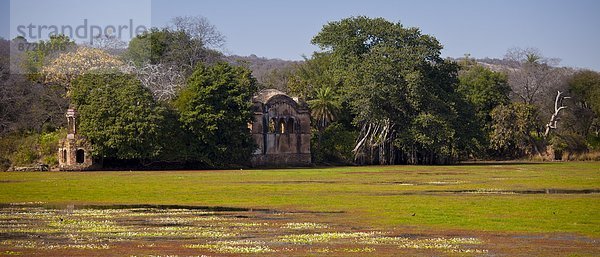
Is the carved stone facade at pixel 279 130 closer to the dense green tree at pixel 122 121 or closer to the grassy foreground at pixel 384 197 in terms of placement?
the dense green tree at pixel 122 121

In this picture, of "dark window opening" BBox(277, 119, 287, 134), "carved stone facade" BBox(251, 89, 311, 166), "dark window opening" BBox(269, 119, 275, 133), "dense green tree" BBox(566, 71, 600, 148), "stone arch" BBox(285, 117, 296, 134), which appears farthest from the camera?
"dense green tree" BBox(566, 71, 600, 148)

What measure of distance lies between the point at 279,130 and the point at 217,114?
43.6 feet

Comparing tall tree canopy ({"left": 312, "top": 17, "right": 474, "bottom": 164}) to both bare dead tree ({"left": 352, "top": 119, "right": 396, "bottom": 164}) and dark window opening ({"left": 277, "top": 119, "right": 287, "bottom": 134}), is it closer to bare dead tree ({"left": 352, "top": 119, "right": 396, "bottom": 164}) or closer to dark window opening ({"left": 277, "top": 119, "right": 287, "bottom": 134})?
bare dead tree ({"left": 352, "top": 119, "right": 396, "bottom": 164})

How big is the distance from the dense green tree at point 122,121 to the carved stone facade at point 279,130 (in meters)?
12.6

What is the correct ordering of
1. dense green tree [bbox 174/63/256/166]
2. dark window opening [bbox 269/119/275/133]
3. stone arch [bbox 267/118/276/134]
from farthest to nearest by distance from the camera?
1. dark window opening [bbox 269/119/275/133]
2. stone arch [bbox 267/118/276/134]
3. dense green tree [bbox 174/63/256/166]

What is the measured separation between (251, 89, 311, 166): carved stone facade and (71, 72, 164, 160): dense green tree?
12.6 m

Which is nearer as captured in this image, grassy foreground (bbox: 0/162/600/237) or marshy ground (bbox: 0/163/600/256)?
marshy ground (bbox: 0/163/600/256)

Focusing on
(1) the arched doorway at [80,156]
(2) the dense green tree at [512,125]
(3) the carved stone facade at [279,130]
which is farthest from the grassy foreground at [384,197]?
(2) the dense green tree at [512,125]

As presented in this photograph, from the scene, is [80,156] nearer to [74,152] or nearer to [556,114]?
[74,152]

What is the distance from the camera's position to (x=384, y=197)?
4016cm

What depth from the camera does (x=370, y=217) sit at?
101 feet

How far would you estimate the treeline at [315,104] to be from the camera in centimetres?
7594

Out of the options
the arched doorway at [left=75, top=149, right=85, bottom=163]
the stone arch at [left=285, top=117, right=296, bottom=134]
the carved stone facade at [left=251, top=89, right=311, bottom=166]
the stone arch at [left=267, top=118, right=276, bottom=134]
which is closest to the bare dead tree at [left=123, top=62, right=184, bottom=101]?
the carved stone facade at [left=251, top=89, right=311, bottom=166]

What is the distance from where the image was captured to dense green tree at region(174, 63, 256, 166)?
258 feet
